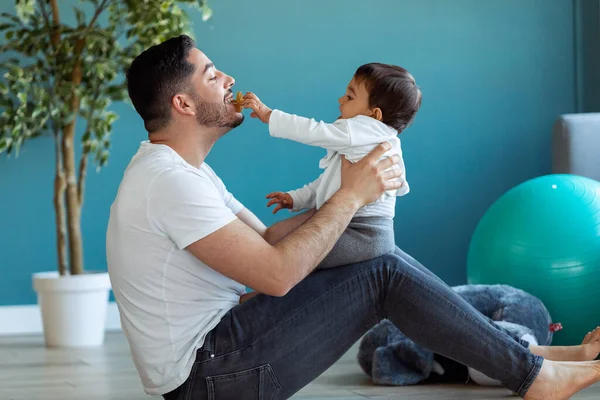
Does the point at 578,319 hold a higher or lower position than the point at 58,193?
lower

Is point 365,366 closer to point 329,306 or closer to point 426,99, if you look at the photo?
point 329,306

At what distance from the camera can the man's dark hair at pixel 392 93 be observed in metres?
1.99

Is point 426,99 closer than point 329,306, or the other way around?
point 329,306

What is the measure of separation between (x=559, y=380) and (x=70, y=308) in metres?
2.22

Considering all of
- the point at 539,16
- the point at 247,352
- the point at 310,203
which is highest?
the point at 539,16

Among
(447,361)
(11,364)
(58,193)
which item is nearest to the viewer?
(447,361)

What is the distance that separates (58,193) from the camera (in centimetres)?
356

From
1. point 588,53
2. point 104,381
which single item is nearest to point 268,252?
point 104,381

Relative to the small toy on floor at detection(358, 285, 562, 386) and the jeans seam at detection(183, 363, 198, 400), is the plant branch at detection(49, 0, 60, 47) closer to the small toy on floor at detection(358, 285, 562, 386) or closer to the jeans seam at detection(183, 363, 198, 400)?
the small toy on floor at detection(358, 285, 562, 386)

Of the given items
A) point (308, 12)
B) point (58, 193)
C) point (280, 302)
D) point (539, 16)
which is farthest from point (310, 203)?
point (539, 16)

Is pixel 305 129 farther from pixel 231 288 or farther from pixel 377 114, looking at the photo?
pixel 231 288

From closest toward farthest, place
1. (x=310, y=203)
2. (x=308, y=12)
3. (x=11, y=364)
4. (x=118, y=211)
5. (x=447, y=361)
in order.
Answer: (x=118, y=211) → (x=310, y=203) → (x=447, y=361) → (x=11, y=364) → (x=308, y=12)

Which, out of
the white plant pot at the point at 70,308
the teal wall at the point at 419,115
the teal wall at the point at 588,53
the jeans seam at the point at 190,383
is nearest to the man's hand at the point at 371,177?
the jeans seam at the point at 190,383

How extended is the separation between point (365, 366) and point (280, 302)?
96 centimetres
